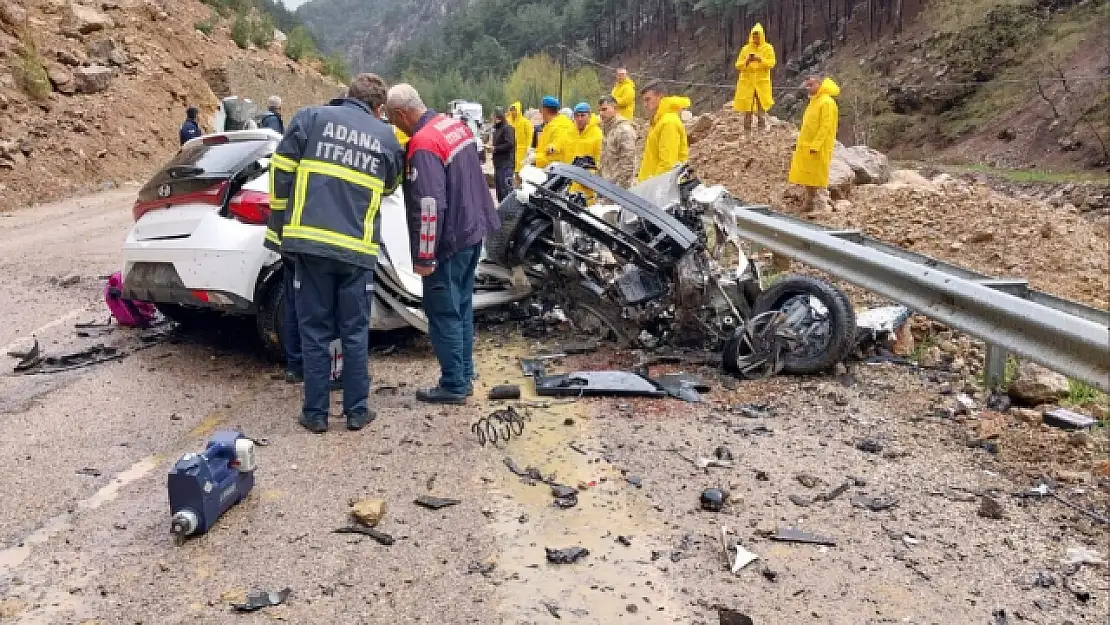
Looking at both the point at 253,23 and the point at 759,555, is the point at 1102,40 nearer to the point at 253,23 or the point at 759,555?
the point at 253,23

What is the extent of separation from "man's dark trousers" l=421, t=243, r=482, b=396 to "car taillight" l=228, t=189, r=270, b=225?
3.57ft

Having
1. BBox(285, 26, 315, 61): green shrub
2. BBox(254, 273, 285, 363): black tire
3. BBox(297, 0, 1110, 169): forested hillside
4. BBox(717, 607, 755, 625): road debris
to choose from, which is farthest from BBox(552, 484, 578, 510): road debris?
BBox(285, 26, 315, 61): green shrub

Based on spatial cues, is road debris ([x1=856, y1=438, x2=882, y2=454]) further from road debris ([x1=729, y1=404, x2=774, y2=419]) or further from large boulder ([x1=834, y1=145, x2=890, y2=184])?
large boulder ([x1=834, y1=145, x2=890, y2=184])

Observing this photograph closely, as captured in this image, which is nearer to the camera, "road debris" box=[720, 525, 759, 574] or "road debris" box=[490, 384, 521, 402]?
"road debris" box=[720, 525, 759, 574]

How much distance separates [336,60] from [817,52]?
83.2ft

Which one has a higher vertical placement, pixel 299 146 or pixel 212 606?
pixel 299 146

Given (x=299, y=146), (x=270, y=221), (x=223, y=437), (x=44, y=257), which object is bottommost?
(x=44, y=257)

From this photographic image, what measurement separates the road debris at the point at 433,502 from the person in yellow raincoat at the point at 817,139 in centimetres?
731

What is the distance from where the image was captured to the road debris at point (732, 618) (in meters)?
2.75

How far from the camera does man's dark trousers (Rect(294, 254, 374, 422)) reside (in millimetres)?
4398

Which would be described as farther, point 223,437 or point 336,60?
point 336,60

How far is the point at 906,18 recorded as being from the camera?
138ft

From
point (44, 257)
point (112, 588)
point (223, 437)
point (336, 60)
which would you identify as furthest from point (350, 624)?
point (336, 60)

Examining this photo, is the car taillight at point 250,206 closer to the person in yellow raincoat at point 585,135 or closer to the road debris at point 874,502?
the road debris at point 874,502
